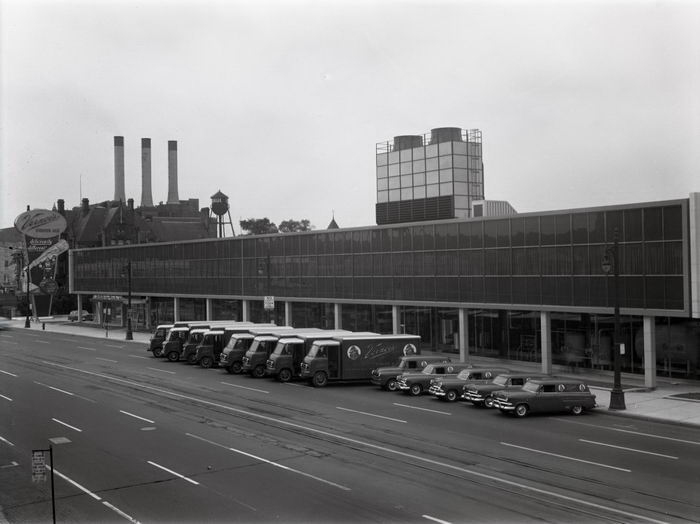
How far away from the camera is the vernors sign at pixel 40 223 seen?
345 feet

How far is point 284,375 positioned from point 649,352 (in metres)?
19.5

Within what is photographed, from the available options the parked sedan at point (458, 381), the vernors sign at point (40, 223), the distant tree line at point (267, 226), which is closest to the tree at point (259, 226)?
the distant tree line at point (267, 226)

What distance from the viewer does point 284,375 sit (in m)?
38.9

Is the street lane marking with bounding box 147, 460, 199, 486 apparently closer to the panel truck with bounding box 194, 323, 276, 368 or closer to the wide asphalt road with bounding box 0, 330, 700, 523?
the wide asphalt road with bounding box 0, 330, 700, 523

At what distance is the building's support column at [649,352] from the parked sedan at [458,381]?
8955 millimetres

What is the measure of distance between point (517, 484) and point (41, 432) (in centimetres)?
1768

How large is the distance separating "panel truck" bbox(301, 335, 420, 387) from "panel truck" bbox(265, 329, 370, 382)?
3.07 feet

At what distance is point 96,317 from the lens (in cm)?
10025

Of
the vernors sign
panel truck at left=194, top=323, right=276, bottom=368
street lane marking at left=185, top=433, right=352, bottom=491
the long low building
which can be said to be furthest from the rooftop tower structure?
the vernors sign

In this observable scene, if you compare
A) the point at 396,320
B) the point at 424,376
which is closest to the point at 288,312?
the point at 396,320

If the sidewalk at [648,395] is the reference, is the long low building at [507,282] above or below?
above

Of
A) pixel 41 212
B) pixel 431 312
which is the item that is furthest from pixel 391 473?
pixel 41 212

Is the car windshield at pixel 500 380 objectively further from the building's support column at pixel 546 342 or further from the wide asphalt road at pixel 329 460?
the building's support column at pixel 546 342

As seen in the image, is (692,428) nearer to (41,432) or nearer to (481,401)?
(481,401)
